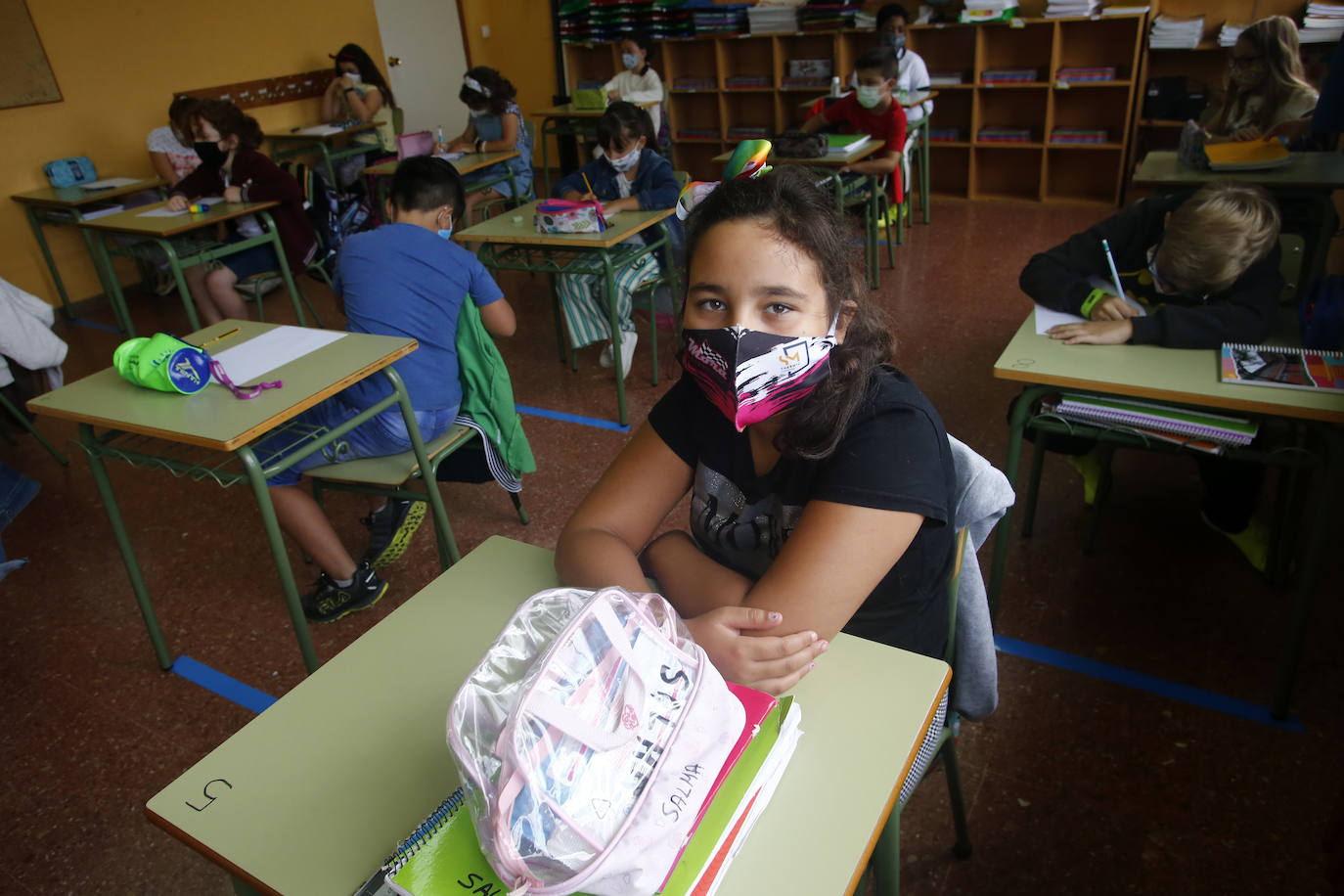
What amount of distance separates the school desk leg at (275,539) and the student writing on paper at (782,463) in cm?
78

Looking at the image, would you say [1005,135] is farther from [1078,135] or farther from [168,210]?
[168,210]

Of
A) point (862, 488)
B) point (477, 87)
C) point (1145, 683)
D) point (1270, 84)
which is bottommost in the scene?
point (1145, 683)

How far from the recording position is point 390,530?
2.46 metres

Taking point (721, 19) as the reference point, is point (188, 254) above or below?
below

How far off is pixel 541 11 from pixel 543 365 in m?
5.18

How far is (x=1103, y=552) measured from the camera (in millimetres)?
2307

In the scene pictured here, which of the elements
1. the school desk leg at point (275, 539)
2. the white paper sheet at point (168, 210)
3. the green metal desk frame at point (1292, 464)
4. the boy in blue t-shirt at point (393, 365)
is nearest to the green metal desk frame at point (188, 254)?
the white paper sheet at point (168, 210)

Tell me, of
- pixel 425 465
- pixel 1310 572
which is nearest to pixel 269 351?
pixel 425 465

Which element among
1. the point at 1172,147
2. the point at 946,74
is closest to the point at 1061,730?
the point at 1172,147

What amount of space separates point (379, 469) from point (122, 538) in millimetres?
616

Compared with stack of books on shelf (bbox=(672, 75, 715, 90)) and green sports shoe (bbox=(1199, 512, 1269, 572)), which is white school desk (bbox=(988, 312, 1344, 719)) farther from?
stack of books on shelf (bbox=(672, 75, 715, 90))

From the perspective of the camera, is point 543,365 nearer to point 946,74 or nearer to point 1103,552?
point 1103,552

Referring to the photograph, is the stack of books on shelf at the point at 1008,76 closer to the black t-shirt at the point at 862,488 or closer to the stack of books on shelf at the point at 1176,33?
the stack of books on shelf at the point at 1176,33

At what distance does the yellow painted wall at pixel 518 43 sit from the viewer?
7.62m
